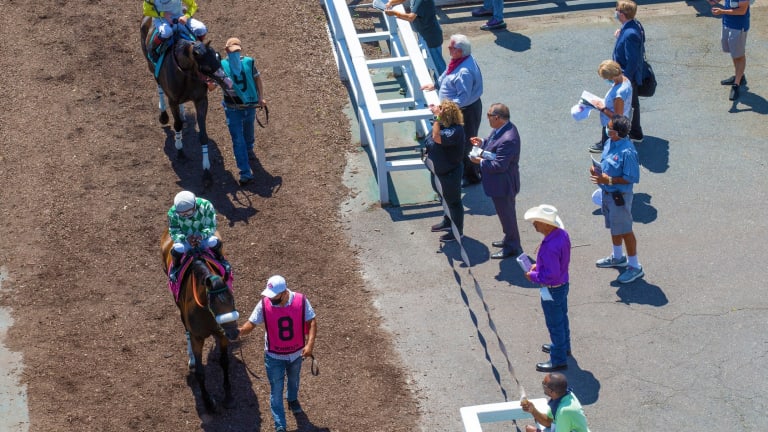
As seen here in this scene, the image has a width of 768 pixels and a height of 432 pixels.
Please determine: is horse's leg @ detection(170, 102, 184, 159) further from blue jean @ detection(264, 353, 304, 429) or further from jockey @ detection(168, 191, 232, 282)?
blue jean @ detection(264, 353, 304, 429)

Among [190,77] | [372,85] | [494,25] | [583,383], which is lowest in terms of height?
[583,383]

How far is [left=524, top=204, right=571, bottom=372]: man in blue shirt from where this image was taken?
335 inches

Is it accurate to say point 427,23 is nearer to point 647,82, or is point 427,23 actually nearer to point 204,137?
point 647,82

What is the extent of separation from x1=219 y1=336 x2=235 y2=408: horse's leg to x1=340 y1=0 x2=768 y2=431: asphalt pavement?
1.66 m

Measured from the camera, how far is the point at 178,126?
40.8 feet

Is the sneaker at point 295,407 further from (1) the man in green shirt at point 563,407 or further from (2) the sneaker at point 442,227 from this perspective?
(2) the sneaker at point 442,227

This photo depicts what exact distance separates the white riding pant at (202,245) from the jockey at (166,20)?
403 centimetres

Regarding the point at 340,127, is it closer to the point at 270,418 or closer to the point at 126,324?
the point at 126,324

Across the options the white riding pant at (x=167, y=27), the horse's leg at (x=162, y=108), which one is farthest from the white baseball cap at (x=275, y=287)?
the horse's leg at (x=162, y=108)

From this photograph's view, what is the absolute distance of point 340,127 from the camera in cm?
1319

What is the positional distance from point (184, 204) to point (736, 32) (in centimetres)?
781

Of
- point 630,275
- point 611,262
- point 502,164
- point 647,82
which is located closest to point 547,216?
point 502,164

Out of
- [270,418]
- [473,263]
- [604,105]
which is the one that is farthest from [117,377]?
[604,105]

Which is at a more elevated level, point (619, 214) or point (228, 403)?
point (619, 214)
